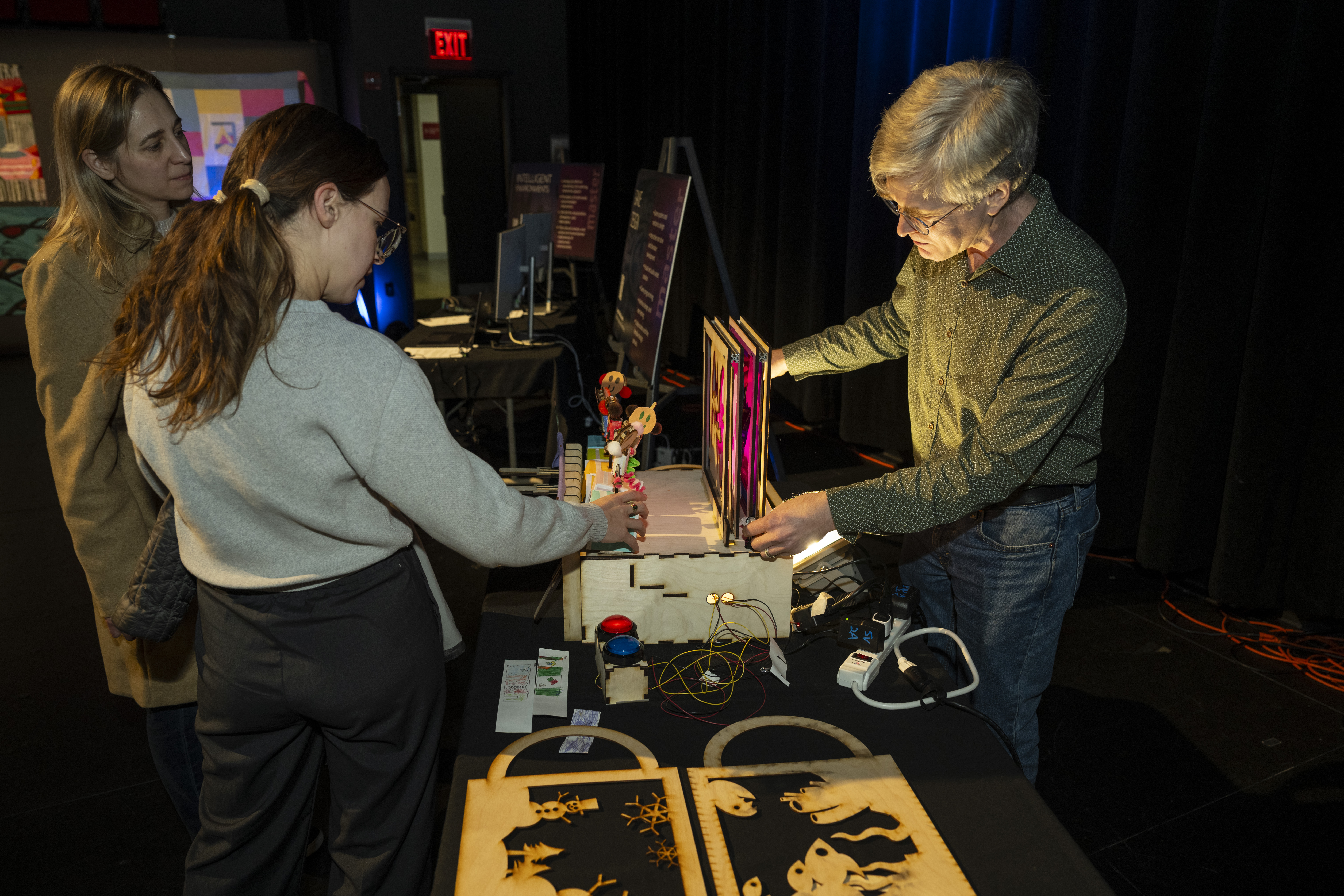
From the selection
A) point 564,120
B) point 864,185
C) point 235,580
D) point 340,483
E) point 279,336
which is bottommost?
point 235,580

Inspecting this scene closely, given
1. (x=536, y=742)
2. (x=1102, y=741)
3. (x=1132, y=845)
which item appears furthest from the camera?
(x=1102, y=741)

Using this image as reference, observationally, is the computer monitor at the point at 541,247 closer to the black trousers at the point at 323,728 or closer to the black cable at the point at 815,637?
the black cable at the point at 815,637

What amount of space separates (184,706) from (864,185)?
3.55 meters

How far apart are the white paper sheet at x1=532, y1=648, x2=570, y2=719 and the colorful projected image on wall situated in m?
7.08

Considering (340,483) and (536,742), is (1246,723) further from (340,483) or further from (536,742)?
(340,483)

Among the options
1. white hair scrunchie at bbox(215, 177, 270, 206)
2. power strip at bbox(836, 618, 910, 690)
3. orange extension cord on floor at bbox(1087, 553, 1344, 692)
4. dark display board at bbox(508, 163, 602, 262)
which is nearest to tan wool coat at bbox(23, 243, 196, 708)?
white hair scrunchie at bbox(215, 177, 270, 206)

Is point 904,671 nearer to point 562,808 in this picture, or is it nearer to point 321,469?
point 562,808

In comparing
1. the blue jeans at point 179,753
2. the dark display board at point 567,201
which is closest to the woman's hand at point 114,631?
the blue jeans at point 179,753

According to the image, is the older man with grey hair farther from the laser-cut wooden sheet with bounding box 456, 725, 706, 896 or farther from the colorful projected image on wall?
the colorful projected image on wall

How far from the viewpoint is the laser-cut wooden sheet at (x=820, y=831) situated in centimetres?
92

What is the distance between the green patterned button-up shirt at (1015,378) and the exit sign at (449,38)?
851 centimetres

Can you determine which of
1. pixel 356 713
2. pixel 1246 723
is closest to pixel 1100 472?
pixel 1246 723

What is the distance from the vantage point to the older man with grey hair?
1.24m

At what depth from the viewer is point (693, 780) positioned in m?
1.07
